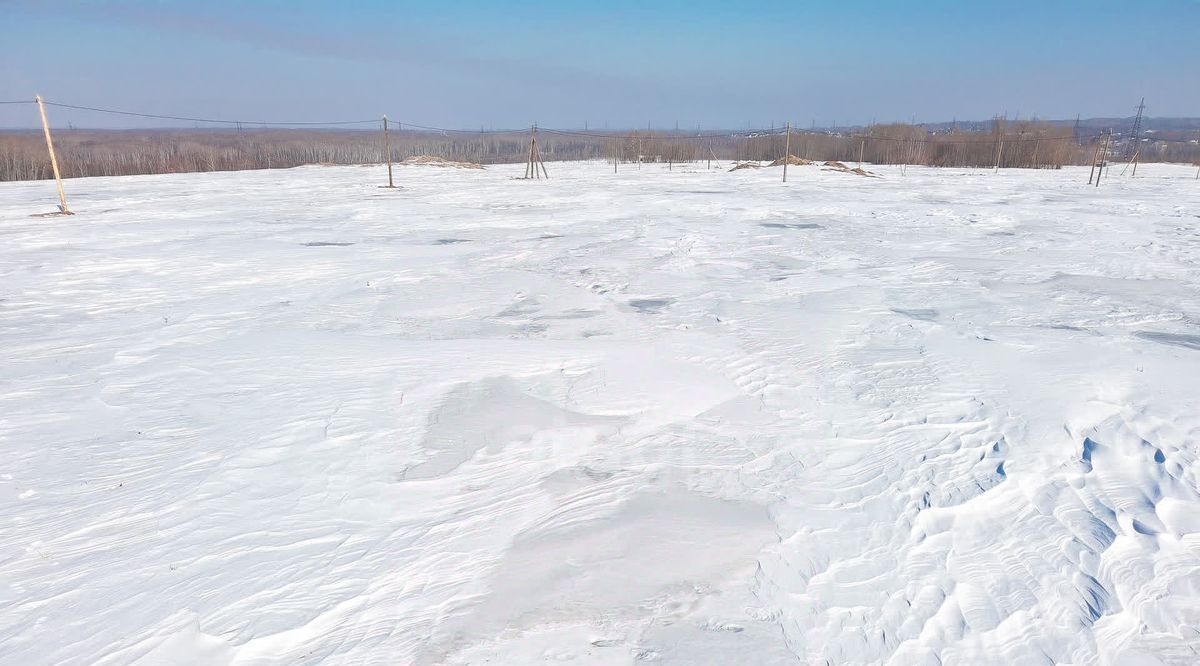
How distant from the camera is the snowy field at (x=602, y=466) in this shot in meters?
2.03

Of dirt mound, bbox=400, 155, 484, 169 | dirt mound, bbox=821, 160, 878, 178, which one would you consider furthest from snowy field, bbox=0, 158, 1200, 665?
dirt mound, bbox=400, 155, 484, 169

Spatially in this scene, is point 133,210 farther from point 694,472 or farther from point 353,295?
point 694,472

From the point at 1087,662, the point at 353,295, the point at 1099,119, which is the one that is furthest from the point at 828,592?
the point at 1099,119

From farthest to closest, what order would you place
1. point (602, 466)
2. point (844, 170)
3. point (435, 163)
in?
point (435, 163)
point (844, 170)
point (602, 466)

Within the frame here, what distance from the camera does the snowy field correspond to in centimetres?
203

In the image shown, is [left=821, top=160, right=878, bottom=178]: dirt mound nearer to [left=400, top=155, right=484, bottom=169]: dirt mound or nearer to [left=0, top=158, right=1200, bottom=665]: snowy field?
[left=400, top=155, right=484, bottom=169]: dirt mound

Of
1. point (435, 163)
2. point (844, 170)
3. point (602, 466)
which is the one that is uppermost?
point (844, 170)

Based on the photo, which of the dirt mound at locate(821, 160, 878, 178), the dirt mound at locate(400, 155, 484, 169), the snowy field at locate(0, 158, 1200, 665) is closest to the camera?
the snowy field at locate(0, 158, 1200, 665)

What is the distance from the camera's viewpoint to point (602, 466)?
9.92ft

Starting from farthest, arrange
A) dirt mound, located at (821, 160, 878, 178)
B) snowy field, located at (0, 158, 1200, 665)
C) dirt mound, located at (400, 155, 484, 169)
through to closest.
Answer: dirt mound, located at (400, 155, 484, 169) < dirt mound, located at (821, 160, 878, 178) < snowy field, located at (0, 158, 1200, 665)

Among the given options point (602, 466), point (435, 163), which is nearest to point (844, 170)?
point (435, 163)

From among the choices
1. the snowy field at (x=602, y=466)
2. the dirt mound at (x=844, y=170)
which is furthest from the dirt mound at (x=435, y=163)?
the snowy field at (x=602, y=466)

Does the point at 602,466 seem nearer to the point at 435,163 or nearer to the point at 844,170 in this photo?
the point at 844,170

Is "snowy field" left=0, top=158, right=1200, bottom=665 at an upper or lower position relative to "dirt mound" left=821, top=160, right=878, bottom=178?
lower
